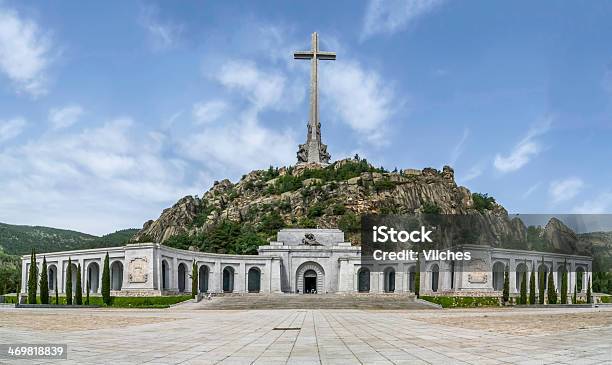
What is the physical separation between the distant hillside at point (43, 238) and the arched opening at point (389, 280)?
65.6 m

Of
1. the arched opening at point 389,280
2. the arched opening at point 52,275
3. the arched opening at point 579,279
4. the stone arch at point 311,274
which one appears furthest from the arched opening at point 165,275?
the arched opening at point 579,279

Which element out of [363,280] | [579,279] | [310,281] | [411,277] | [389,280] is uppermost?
[411,277]

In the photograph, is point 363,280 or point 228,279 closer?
point 228,279

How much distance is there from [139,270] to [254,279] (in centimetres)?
1700

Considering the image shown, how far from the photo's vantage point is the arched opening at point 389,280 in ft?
215

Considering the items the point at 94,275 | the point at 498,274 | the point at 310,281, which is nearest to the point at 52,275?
the point at 94,275

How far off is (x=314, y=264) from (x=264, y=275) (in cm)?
595

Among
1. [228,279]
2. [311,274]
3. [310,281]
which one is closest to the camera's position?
[228,279]

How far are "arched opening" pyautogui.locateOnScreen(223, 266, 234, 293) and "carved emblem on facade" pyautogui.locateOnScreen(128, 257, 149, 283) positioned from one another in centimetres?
1407

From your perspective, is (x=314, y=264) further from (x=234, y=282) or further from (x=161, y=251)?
(x=161, y=251)

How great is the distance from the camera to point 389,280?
217 ft

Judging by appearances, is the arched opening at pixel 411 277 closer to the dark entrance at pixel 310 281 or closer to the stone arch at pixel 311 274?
the stone arch at pixel 311 274

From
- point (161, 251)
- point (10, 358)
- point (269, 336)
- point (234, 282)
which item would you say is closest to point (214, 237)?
point (234, 282)

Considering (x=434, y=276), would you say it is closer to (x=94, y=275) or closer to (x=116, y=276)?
(x=116, y=276)
